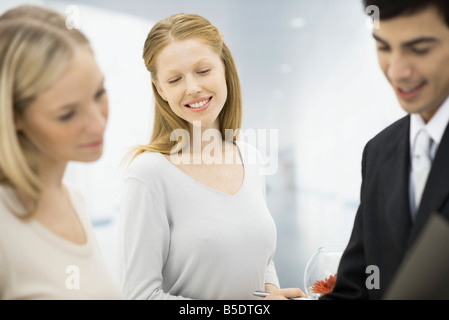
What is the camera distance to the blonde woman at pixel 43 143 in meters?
0.80

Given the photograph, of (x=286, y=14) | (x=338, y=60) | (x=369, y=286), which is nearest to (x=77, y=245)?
(x=369, y=286)

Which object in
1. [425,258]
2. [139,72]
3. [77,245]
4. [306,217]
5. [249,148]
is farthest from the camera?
[306,217]

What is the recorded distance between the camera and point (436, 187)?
0.80m

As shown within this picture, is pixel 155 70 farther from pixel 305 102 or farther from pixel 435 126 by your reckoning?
pixel 305 102

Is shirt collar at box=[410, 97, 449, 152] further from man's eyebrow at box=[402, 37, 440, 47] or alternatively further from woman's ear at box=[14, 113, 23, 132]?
woman's ear at box=[14, 113, 23, 132]

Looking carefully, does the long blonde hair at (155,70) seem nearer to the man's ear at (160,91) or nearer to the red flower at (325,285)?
the man's ear at (160,91)

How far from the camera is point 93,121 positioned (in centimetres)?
86

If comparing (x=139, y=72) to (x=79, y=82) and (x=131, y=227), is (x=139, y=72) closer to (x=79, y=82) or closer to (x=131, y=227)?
(x=131, y=227)

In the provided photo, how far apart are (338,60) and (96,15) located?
177 centimetres

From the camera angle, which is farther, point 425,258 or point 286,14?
point 286,14

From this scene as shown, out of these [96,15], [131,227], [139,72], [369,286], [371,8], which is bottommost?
[369,286]

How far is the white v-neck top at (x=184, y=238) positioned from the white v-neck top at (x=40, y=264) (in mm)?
242

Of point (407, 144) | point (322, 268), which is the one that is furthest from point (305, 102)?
point (407, 144)

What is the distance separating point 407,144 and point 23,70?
27.2 inches
